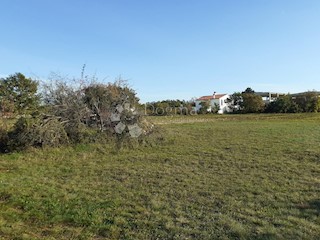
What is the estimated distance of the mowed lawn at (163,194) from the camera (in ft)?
12.0

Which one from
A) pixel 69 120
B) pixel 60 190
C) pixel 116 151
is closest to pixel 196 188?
pixel 60 190

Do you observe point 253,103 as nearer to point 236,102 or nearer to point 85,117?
point 236,102

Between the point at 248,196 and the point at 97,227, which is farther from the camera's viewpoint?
the point at 248,196

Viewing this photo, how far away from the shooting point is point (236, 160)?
786 cm

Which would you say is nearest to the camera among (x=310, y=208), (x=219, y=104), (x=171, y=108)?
(x=310, y=208)

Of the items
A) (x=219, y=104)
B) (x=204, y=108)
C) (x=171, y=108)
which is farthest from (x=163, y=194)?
(x=219, y=104)

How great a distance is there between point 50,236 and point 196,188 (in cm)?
285

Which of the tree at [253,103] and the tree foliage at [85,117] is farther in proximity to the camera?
the tree at [253,103]

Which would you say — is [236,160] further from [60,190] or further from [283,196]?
[60,190]

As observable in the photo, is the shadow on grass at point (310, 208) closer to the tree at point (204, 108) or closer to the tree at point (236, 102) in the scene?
the tree at point (204, 108)

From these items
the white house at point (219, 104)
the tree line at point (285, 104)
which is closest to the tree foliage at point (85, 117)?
the tree line at point (285, 104)

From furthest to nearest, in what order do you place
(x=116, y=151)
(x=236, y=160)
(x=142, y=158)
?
(x=116, y=151), (x=142, y=158), (x=236, y=160)

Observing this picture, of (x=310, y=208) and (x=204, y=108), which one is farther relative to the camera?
(x=204, y=108)

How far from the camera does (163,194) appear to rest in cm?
516
